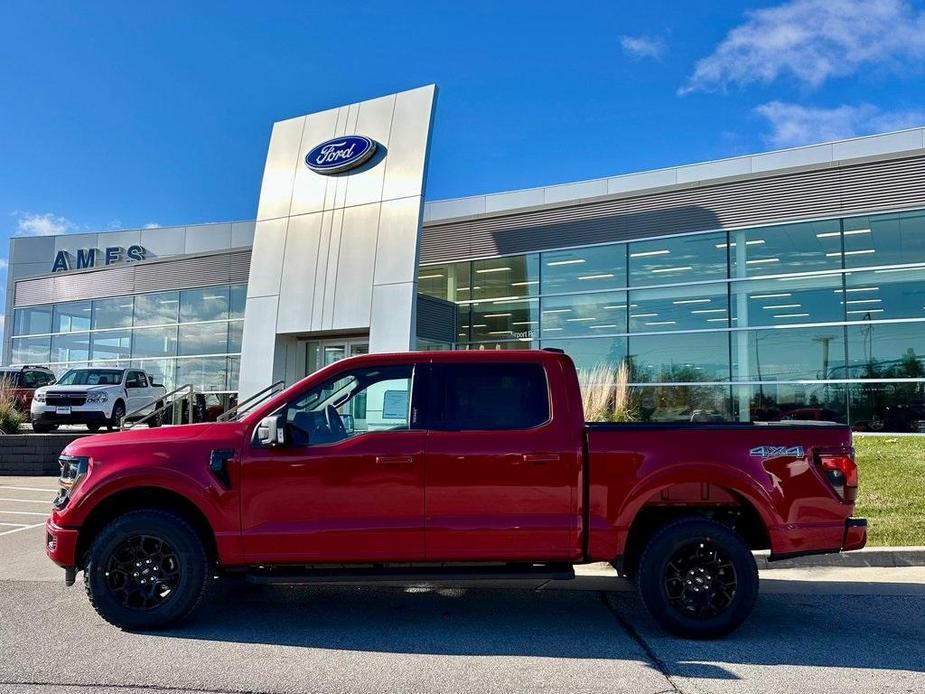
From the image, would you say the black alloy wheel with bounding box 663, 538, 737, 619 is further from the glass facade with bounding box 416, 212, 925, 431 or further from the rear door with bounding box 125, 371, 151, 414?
the rear door with bounding box 125, 371, 151, 414

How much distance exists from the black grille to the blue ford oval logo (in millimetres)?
7871

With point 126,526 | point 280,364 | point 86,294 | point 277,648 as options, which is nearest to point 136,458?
point 126,526

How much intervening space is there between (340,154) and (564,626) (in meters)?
13.7

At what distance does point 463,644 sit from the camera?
5016 mm

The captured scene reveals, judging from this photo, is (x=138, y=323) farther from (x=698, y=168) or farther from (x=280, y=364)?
→ (x=698, y=168)

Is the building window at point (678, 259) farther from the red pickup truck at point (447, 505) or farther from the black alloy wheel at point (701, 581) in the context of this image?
the black alloy wheel at point (701, 581)

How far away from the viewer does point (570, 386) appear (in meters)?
5.48

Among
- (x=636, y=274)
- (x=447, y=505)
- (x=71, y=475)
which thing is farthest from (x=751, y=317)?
(x=71, y=475)

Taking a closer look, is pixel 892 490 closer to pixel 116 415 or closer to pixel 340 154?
pixel 340 154

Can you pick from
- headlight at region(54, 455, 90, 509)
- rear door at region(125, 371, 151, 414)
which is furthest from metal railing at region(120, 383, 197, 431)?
headlight at region(54, 455, 90, 509)

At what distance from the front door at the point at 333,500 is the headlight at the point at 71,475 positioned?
1177 millimetres

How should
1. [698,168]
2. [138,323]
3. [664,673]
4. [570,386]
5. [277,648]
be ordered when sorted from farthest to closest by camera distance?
[138,323] < [698,168] < [570,386] < [277,648] < [664,673]

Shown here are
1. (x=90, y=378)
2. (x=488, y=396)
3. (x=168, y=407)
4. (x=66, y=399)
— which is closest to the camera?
(x=488, y=396)

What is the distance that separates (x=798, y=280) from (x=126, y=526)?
16372mm
